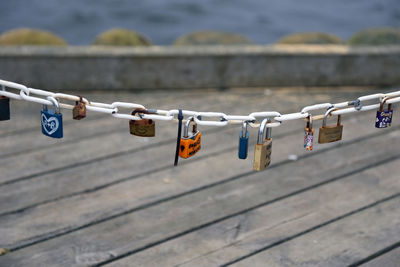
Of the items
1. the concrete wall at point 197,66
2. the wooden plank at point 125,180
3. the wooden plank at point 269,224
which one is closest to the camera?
the wooden plank at point 269,224

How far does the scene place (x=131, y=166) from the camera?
10.5 feet

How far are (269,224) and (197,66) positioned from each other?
2053 mm

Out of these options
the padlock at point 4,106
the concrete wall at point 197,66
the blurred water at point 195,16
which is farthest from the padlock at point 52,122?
the blurred water at point 195,16

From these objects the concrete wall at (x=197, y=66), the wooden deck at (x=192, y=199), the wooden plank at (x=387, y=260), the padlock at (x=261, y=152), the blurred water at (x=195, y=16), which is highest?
the blurred water at (x=195, y=16)

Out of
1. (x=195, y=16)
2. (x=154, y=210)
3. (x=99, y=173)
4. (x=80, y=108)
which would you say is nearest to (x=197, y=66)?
(x=99, y=173)

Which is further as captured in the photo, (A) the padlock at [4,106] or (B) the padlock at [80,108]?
(A) the padlock at [4,106]

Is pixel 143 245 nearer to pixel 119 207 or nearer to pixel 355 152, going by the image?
pixel 119 207

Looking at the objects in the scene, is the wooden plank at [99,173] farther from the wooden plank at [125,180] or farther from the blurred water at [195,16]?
the blurred water at [195,16]

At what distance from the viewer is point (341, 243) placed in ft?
8.11

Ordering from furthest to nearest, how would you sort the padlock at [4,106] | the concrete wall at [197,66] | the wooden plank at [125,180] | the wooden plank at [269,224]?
the concrete wall at [197,66], the wooden plank at [125,180], the wooden plank at [269,224], the padlock at [4,106]

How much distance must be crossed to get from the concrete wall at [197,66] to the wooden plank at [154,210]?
131 cm

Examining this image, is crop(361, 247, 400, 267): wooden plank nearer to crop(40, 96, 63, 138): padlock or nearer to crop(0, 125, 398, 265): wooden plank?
crop(0, 125, 398, 265): wooden plank

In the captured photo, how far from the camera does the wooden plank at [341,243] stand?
235 cm

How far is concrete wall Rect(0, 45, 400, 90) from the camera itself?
13.9 feet
